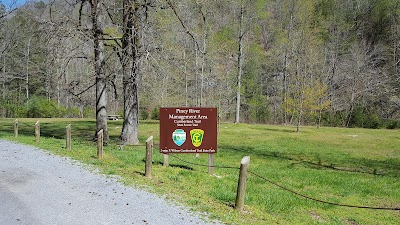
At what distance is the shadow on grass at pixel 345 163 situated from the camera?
12.8 m

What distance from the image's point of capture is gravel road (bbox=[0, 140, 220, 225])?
5426mm

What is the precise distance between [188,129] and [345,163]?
7.78 meters

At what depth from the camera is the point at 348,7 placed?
212 ft

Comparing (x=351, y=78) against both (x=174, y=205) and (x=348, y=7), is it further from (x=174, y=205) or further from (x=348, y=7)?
(x=174, y=205)

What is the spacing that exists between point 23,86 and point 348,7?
2169 inches

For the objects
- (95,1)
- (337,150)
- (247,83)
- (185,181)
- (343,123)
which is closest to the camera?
(185,181)

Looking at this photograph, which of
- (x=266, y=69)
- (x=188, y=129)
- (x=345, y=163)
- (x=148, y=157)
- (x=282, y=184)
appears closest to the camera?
(x=148, y=157)

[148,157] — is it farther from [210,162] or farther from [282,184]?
[282,184]

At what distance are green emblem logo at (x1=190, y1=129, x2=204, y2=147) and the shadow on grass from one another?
18.2 feet

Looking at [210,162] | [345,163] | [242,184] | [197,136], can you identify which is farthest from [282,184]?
[345,163]

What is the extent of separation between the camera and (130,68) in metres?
14.6

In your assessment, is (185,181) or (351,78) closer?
(185,181)

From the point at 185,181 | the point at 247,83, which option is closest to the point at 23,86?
the point at 247,83

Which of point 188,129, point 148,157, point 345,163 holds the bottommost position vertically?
point 345,163
